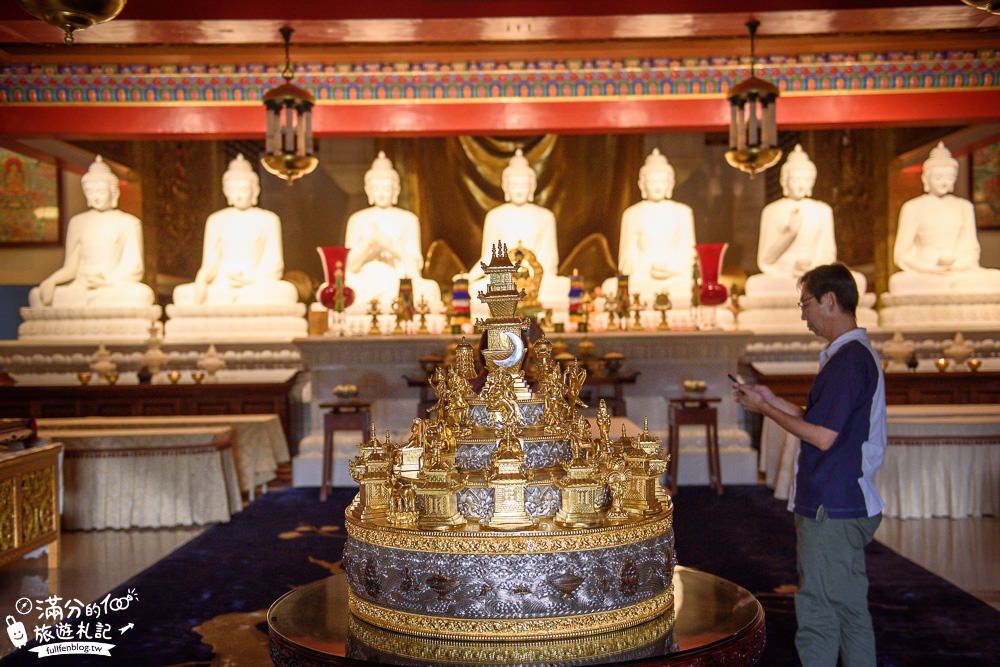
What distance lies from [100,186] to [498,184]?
14.9 feet

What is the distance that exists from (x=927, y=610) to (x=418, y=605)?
2440mm

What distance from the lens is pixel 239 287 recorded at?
9242 mm

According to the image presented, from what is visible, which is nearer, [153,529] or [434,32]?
[153,529]

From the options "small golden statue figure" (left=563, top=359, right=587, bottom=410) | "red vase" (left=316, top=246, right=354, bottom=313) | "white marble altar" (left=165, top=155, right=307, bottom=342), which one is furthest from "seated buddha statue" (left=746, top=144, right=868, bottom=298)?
"small golden statue figure" (left=563, top=359, right=587, bottom=410)

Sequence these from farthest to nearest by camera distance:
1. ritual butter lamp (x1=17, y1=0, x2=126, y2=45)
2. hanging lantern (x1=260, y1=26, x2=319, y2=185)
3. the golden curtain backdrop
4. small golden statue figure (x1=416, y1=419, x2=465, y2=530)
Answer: the golden curtain backdrop < hanging lantern (x1=260, y1=26, x2=319, y2=185) < ritual butter lamp (x1=17, y1=0, x2=126, y2=45) < small golden statue figure (x1=416, y1=419, x2=465, y2=530)

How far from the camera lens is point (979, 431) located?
514 cm

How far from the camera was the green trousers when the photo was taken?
2211 mm

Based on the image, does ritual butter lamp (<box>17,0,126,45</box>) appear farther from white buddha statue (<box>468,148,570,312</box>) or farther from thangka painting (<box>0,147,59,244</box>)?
thangka painting (<box>0,147,59,244</box>)

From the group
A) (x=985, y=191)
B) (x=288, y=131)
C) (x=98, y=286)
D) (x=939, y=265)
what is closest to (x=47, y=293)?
(x=98, y=286)

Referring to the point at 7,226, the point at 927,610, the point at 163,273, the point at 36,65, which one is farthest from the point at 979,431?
the point at 7,226

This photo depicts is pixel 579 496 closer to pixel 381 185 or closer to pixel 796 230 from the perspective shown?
pixel 796 230

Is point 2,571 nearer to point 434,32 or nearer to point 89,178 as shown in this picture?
point 434,32

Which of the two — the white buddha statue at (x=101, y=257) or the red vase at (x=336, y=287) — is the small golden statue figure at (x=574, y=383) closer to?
the red vase at (x=336, y=287)

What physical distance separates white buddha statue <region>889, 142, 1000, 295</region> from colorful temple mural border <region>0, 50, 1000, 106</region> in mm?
1387
